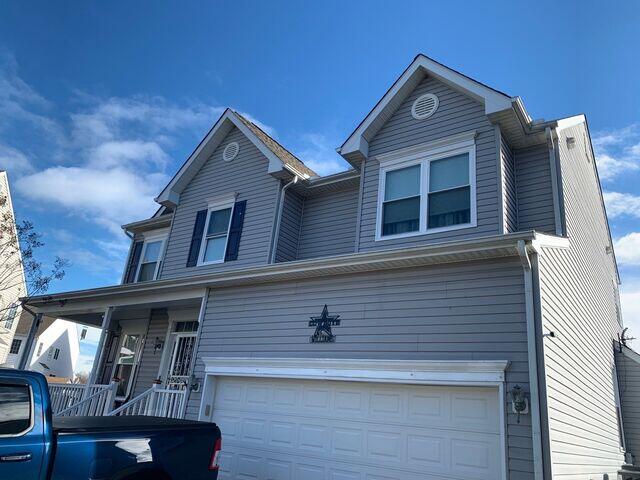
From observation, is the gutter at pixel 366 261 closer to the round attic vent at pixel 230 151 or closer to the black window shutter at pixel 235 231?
the black window shutter at pixel 235 231

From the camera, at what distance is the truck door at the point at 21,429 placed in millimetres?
3697

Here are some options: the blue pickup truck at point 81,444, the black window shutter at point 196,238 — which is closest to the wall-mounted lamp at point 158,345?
the black window shutter at point 196,238

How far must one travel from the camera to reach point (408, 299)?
25.2 ft

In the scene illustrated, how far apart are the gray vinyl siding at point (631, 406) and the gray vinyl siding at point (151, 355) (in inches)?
504

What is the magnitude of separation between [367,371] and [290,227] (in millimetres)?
5061

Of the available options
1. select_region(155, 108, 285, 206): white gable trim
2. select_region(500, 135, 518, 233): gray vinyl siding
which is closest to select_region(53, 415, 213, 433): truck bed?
select_region(500, 135, 518, 233): gray vinyl siding

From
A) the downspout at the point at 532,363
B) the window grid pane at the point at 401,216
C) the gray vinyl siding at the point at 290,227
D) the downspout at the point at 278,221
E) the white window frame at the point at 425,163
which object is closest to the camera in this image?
the downspout at the point at 532,363

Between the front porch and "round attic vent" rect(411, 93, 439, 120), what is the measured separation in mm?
6102

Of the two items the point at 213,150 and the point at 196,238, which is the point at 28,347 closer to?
the point at 196,238

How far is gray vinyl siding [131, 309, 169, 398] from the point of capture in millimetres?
13352

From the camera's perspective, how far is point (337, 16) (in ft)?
37.1

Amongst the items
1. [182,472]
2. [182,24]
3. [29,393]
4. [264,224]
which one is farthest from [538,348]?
[182,24]

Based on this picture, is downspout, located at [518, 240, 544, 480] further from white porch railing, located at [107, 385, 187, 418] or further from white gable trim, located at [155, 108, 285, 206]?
white gable trim, located at [155, 108, 285, 206]

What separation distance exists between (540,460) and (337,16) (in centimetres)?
1007
